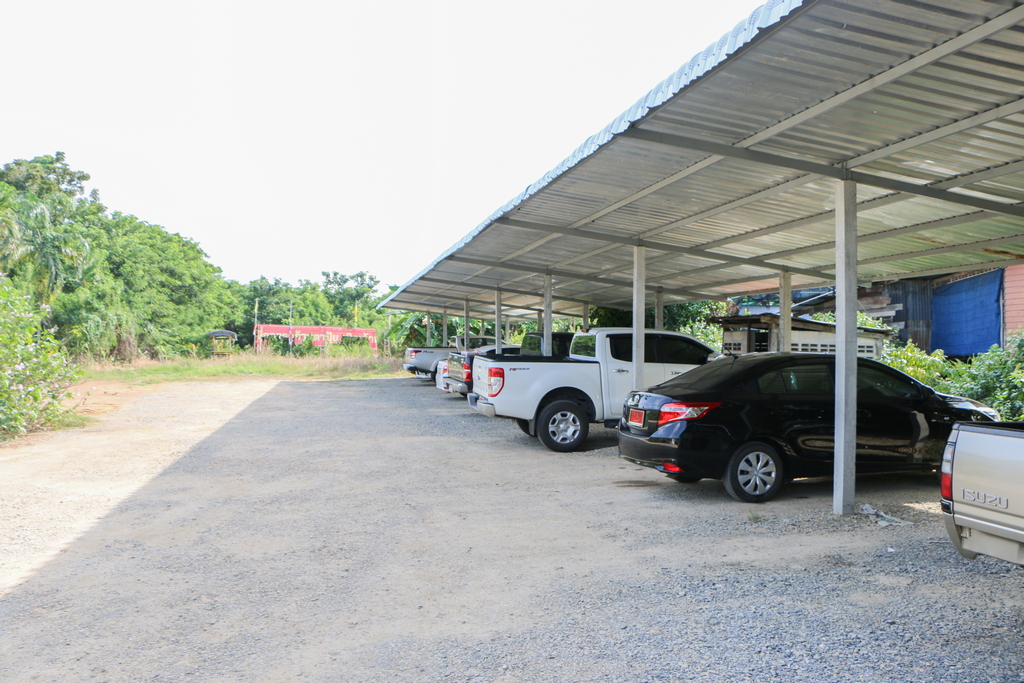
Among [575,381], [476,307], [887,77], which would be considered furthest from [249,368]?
[887,77]

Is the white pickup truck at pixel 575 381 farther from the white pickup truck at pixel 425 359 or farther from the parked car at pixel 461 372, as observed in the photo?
the white pickup truck at pixel 425 359

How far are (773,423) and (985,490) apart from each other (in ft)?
10.6

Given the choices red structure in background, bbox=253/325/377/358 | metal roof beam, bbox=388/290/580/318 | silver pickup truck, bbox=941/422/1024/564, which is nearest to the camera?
silver pickup truck, bbox=941/422/1024/564

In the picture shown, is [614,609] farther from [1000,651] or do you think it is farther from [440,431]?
[440,431]

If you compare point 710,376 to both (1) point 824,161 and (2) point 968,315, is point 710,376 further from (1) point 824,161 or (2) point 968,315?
(2) point 968,315

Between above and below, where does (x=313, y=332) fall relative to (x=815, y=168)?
below

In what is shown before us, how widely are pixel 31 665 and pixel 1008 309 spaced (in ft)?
56.4

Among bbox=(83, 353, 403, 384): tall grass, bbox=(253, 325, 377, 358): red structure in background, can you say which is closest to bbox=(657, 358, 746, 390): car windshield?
bbox=(83, 353, 403, 384): tall grass

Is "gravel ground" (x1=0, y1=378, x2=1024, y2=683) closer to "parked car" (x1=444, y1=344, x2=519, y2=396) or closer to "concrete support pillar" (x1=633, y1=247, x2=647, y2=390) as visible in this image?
"concrete support pillar" (x1=633, y1=247, x2=647, y2=390)

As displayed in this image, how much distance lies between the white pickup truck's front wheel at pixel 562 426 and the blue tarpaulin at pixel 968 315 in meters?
9.92

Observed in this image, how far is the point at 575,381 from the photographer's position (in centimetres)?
1041

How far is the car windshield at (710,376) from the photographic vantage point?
7.22 m

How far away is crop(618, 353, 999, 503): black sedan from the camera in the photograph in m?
6.80

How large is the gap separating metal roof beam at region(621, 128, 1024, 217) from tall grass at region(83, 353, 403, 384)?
22497mm
